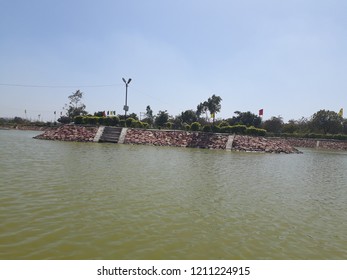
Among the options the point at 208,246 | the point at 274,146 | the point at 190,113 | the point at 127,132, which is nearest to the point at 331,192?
the point at 208,246

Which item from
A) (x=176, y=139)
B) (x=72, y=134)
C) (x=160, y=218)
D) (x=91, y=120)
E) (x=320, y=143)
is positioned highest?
(x=91, y=120)

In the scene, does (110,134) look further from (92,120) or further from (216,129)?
(216,129)

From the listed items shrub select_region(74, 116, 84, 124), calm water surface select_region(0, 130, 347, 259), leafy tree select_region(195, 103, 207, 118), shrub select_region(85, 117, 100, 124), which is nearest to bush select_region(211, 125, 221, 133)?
shrub select_region(85, 117, 100, 124)

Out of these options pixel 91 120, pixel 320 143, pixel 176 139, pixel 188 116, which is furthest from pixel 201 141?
pixel 188 116

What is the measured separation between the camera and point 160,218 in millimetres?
6660

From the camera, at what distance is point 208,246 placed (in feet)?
17.2

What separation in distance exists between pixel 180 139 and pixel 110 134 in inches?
333

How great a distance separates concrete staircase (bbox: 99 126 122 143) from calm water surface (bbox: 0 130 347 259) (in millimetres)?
21379

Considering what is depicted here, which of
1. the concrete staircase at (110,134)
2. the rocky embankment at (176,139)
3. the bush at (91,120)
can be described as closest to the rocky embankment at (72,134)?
the concrete staircase at (110,134)

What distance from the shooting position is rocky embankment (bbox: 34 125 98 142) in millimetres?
32812

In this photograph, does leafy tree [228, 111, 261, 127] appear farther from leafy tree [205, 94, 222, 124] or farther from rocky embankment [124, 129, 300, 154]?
rocky embankment [124, 129, 300, 154]

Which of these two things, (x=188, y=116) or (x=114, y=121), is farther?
(x=188, y=116)

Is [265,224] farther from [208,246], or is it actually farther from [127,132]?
[127,132]

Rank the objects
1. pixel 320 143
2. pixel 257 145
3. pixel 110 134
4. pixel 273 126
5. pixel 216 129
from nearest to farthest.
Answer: pixel 257 145 → pixel 110 134 → pixel 216 129 → pixel 320 143 → pixel 273 126
